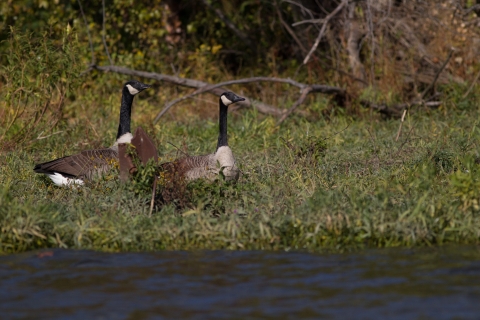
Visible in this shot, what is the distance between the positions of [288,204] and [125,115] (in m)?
3.10

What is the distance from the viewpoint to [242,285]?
210 inches

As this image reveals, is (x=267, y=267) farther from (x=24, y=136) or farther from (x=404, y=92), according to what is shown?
(x=404, y=92)

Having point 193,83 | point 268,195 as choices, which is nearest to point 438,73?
point 193,83

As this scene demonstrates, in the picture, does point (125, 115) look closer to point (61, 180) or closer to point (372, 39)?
point (61, 180)

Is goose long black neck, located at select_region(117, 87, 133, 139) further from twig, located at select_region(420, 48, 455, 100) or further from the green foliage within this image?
twig, located at select_region(420, 48, 455, 100)

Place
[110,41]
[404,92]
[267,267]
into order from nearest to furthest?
[267,267] < [404,92] < [110,41]

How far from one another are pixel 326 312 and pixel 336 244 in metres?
1.60

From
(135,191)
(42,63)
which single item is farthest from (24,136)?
(135,191)

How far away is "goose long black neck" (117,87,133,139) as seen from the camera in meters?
9.54

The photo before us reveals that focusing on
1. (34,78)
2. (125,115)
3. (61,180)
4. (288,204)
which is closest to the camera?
(288,204)

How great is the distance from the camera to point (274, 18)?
14641mm

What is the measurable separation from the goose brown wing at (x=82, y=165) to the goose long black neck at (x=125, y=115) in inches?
21.3

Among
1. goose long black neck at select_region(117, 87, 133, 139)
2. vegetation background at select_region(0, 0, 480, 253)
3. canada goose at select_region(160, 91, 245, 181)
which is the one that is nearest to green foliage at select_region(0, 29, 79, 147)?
vegetation background at select_region(0, 0, 480, 253)

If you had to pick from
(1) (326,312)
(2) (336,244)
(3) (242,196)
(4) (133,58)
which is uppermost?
(4) (133,58)
